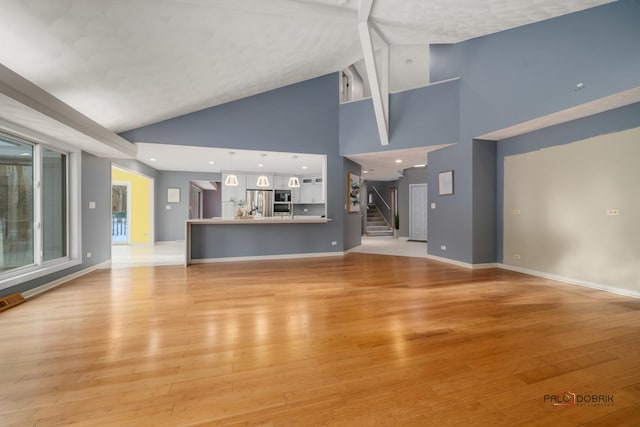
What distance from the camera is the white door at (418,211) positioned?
32.1 feet

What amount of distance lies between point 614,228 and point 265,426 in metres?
4.97

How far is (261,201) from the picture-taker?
346 inches

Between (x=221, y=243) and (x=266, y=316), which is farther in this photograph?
(x=221, y=243)

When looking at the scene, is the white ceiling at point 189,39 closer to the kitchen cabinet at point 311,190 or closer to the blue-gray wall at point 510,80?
the blue-gray wall at point 510,80

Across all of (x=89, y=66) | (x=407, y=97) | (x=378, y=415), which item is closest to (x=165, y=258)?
(x=89, y=66)

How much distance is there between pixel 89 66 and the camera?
3.14 m

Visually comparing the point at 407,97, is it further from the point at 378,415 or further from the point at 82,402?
the point at 82,402

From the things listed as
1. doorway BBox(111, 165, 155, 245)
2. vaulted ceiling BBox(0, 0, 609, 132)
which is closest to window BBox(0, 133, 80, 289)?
vaulted ceiling BBox(0, 0, 609, 132)

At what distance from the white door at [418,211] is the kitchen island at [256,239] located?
462 cm

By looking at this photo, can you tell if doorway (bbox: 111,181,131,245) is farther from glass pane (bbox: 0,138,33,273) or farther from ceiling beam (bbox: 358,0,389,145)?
ceiling beam (bbox: 358,0,389,145)

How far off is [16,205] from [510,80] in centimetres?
758

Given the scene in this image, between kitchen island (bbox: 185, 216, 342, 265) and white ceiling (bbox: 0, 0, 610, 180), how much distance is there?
2.51m

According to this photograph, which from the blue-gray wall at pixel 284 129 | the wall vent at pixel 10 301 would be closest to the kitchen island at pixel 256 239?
the blue-gray wall at pixel 284 129

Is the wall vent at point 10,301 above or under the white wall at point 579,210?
under
